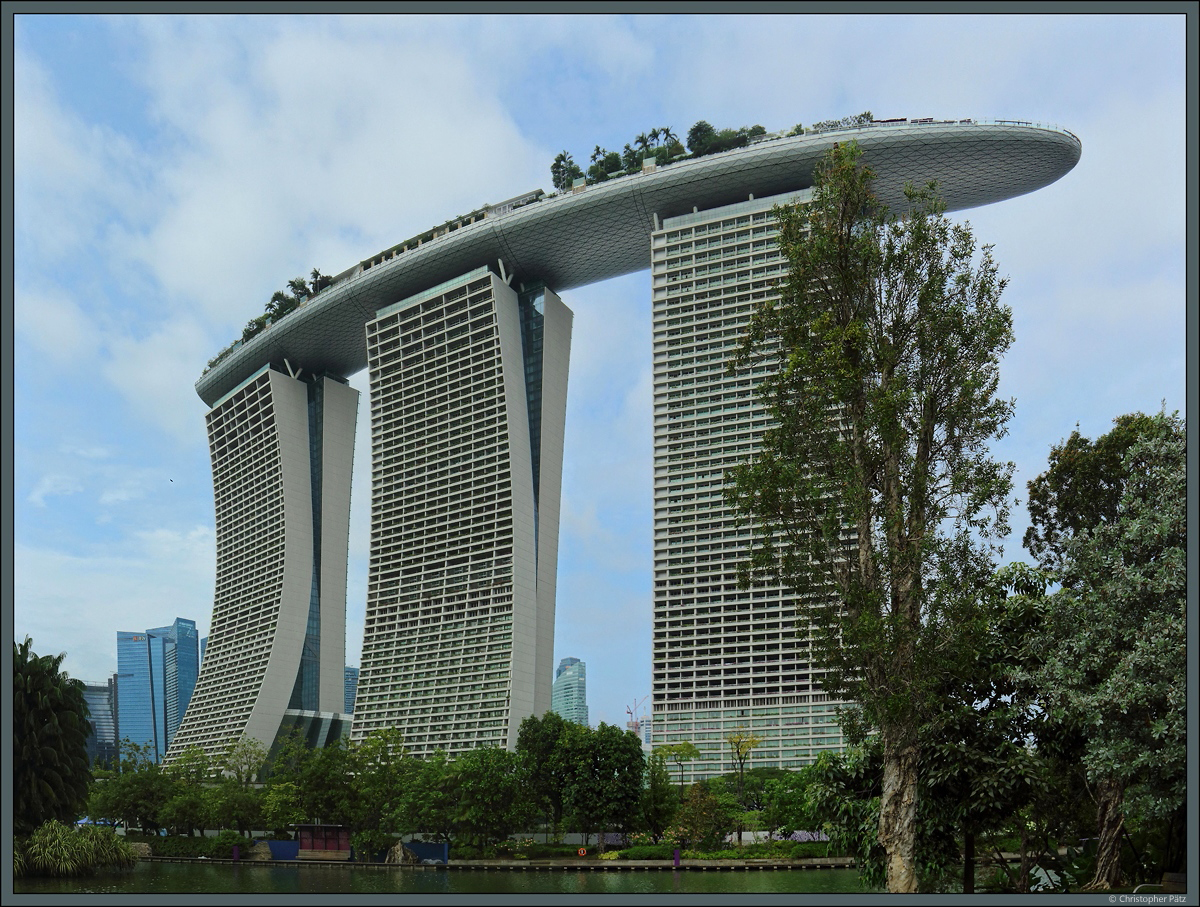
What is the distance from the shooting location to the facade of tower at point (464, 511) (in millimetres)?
91062

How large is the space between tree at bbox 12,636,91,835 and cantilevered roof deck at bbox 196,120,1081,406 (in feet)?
180

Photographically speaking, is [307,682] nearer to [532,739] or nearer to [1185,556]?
[532,739]

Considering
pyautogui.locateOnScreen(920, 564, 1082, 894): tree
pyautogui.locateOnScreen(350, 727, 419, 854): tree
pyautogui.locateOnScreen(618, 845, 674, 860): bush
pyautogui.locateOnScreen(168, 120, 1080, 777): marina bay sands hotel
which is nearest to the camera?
pyautogui.locateOnScreen(920, 564, 1082, 894): tree

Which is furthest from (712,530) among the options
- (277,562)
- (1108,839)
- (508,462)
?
(1108,839)

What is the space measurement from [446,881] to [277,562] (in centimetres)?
6601

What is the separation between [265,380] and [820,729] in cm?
7073

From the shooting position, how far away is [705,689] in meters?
82.3

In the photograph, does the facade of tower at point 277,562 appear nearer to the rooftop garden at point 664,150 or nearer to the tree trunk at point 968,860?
the rooftop garden at point 664,150

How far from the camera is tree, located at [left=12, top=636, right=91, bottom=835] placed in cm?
4656

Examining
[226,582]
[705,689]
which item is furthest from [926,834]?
[226,582]

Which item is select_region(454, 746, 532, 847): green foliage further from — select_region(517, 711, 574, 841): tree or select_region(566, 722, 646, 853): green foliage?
select_region(566, 722, 646, 853): green foliage

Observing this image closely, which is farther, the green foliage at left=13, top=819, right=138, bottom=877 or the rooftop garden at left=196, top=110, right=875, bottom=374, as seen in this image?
the rooftop garden at left=196, top=110, right=875, bottom=374

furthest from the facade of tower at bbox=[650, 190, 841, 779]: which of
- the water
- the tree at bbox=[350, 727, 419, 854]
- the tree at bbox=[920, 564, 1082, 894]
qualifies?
the tree at bbox=[920, 564, 1082, 894]

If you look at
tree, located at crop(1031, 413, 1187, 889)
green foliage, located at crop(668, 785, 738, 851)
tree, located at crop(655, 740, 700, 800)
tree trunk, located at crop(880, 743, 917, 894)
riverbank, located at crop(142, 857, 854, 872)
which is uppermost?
tree, located at crop(1031, 413, 1187, 889)
